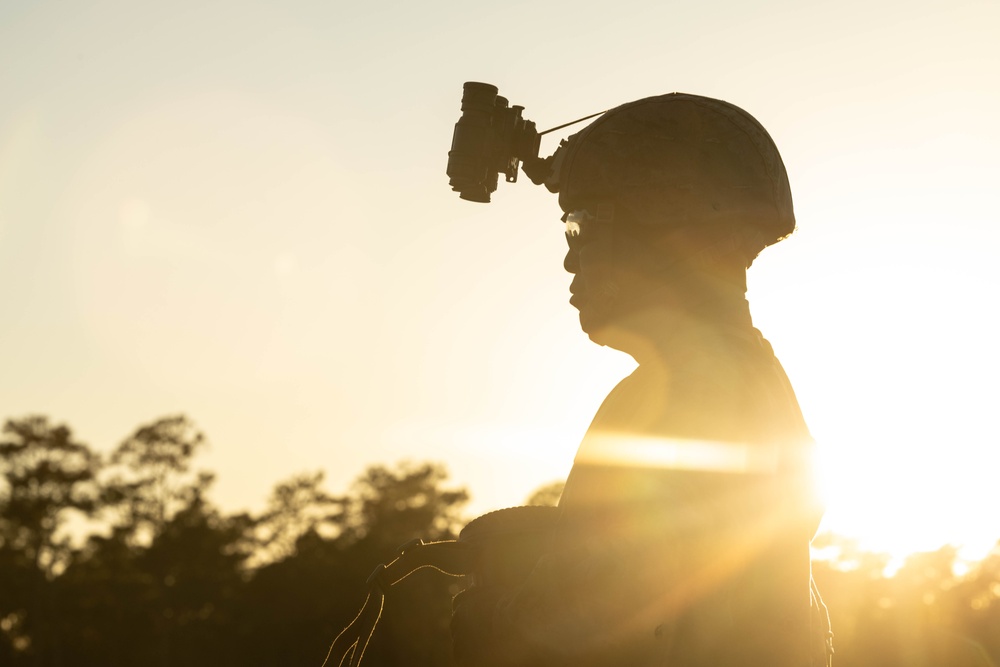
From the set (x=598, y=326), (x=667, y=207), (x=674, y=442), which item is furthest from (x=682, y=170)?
(x=674, y=442)

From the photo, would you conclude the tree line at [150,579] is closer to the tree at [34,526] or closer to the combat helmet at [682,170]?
the tree at [34,526]

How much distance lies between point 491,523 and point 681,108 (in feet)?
6.56

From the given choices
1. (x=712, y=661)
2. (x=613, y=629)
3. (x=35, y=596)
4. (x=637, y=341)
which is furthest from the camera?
(x=35, y=596)

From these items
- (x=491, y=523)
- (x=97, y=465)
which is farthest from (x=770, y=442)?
(x=97, y=465)

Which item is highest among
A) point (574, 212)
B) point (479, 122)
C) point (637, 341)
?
point (479, 122)

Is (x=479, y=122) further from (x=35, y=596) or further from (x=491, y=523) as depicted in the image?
(x=35, y=596)

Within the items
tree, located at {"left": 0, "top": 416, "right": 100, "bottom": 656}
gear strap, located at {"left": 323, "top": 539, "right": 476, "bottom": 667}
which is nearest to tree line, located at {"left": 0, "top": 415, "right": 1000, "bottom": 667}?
tree, located at {"left": 0, "top": 416, "right": 100, "bottom": 656}

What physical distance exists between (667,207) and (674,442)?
1.17m

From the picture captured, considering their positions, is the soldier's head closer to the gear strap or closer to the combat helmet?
the combat helmet

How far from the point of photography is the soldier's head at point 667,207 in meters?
5.46

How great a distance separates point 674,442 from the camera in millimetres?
4715

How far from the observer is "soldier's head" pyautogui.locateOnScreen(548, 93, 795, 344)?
5.46 metres

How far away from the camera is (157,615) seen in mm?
73875

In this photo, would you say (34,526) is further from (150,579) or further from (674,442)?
(674,442)
